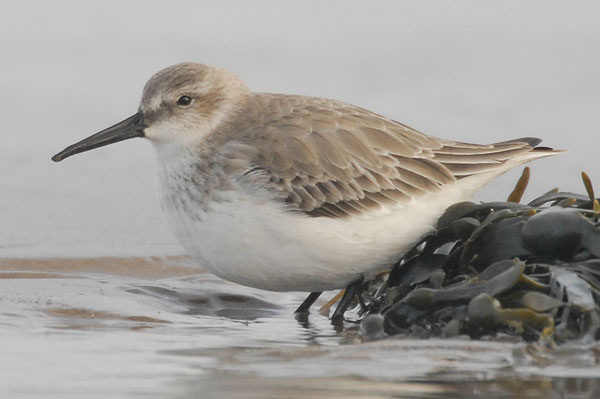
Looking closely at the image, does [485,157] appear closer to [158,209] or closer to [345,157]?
[345,157]

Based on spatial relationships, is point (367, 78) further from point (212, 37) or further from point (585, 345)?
point (585, 345)

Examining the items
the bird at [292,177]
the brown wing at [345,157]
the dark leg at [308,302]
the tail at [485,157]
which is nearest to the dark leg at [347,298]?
the bird at [292,177]

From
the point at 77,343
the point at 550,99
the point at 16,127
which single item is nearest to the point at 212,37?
the point at 16,127

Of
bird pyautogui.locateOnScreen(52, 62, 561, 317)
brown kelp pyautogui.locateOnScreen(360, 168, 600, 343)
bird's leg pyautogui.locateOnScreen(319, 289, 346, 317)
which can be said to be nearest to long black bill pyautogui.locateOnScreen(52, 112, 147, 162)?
bird pyautogui.locateOnScreen(52, 62, 561, 317)

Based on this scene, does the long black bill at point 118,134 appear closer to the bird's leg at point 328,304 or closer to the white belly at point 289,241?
the white belly at point 289,241

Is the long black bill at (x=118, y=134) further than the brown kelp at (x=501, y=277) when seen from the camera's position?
Yes

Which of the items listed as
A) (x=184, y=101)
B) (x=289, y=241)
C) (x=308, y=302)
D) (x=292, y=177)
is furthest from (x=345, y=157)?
(x=184, y=101)

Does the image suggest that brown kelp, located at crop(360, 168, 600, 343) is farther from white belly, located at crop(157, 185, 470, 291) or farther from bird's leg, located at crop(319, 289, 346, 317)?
bird's leg, located at crop(319, 289, 346, 317)
